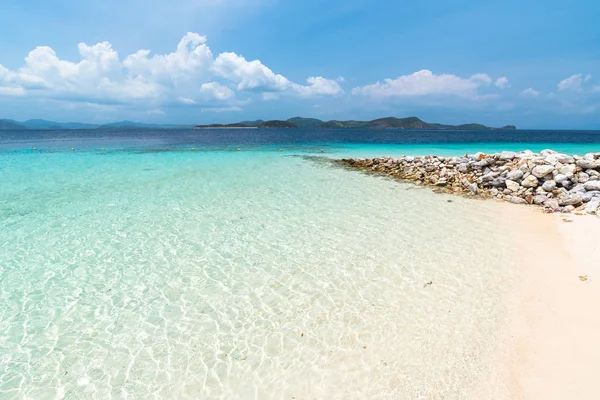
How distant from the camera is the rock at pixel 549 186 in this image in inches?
511

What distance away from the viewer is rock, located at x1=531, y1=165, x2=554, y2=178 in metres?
13.6

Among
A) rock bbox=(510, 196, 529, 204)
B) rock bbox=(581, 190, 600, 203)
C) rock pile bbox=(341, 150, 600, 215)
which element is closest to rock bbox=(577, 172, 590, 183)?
rock pile bbox=(341, 150, 600, 215)

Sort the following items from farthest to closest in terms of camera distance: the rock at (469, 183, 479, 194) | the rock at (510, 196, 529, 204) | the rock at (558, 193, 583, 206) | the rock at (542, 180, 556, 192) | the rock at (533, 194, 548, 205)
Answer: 1. the rock at (469, 183, 479, 194)
2. the rock at (542, 180, 556, 192)
3. the rock at (510, 196, 529, 204)
4. the rock at (533, 194, 548, 205)
5. the rock at (558, 193, 583, 206)

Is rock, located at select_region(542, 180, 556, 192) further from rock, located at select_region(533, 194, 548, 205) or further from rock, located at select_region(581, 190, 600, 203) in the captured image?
rock, located at select_region(581, 190, 600, 203)

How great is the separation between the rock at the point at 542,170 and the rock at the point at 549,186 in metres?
0.59

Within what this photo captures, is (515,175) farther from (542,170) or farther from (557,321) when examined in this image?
(557,321)

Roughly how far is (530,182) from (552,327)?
11.0 m

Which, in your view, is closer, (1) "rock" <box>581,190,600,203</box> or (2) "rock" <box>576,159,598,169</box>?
(1) "rock" <box>581,190,600,203</box>

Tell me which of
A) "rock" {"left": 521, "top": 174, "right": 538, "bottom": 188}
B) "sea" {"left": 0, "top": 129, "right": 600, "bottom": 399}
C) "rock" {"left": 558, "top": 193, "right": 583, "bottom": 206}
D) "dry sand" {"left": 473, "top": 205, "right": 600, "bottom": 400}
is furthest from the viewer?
"rock" {"left": 521, "top": 174, "right": 538, "bottom": 188}

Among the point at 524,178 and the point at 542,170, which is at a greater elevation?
the point at 542,170

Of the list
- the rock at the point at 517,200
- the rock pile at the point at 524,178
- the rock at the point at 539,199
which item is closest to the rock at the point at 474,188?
the rock pile at the point at 524,178

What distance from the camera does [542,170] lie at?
539 inches

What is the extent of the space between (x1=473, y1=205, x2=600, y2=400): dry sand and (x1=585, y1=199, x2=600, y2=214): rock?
2928mm

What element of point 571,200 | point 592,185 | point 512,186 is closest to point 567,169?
point 592,185
